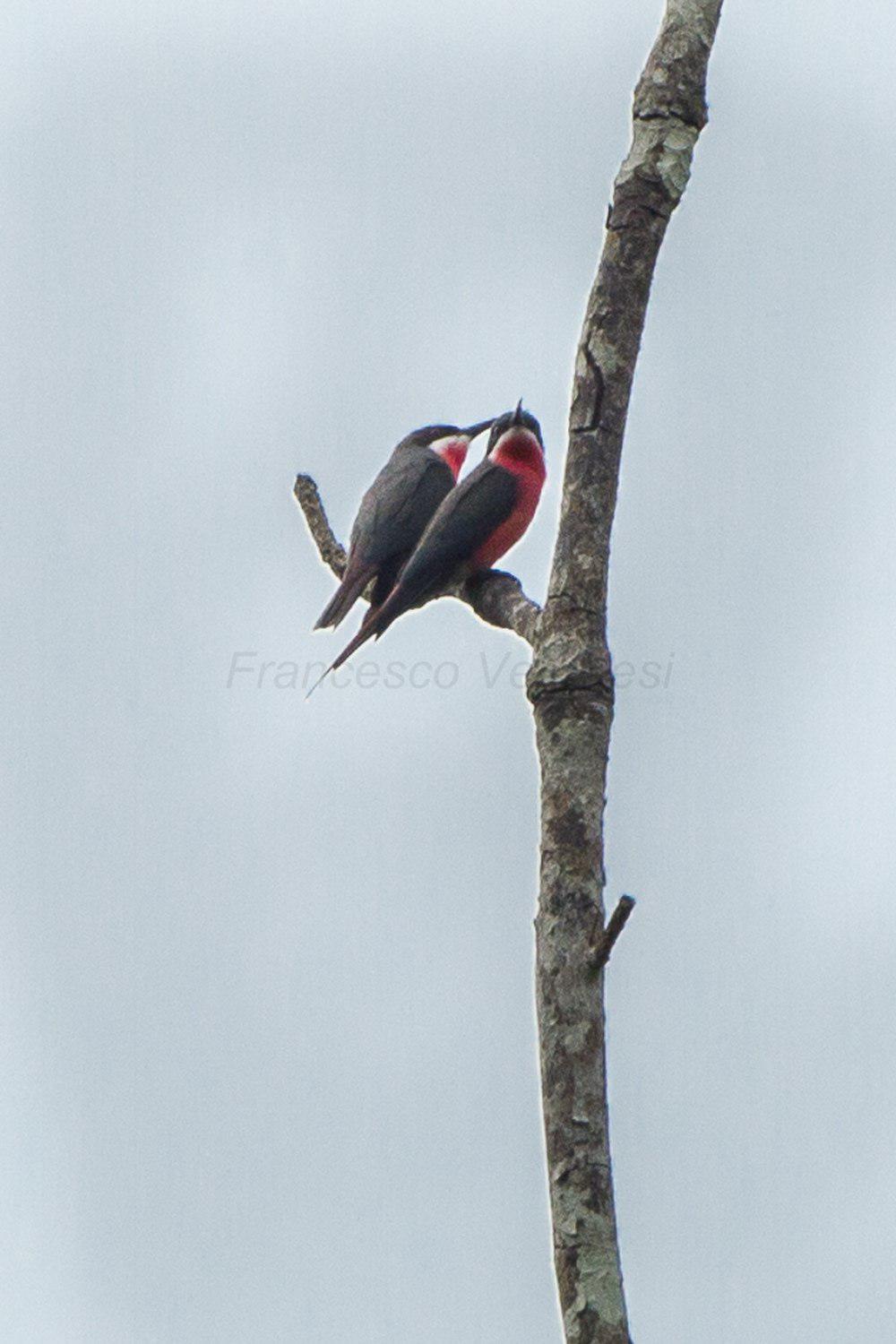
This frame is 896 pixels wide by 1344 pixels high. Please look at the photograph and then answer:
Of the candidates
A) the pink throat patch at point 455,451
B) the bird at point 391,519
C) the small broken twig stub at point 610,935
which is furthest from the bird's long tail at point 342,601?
the small broken twig stub at point 610,935

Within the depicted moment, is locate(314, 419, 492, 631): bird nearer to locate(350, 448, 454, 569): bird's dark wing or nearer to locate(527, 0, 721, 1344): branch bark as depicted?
locate(350, 448, 454, 569): bird's dark wing

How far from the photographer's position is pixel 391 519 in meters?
10.1

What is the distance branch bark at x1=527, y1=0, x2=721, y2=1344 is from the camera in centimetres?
347

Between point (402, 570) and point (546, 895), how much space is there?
6081mm

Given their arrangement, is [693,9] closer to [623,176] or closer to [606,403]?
[623,176]

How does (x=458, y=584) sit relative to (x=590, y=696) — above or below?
above

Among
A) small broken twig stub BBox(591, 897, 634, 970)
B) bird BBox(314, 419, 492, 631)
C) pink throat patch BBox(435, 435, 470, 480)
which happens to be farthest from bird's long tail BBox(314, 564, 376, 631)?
small broken twig stub BBox(591, 897, 634, 970)

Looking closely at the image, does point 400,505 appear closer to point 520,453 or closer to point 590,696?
point 520,453

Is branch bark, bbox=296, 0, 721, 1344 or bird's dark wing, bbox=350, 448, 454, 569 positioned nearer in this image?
branch bark, bbox=296, 0, 721, 1344

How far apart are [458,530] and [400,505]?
137 centimetres

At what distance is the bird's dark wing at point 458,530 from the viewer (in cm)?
869

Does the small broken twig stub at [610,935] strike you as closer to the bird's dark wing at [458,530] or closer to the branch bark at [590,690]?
the branch bark at [590,690]

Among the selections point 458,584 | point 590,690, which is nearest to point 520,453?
point 458,584

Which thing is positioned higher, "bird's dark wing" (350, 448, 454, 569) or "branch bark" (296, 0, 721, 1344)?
"bird's dark wing" (350, 448, 454, 569)
